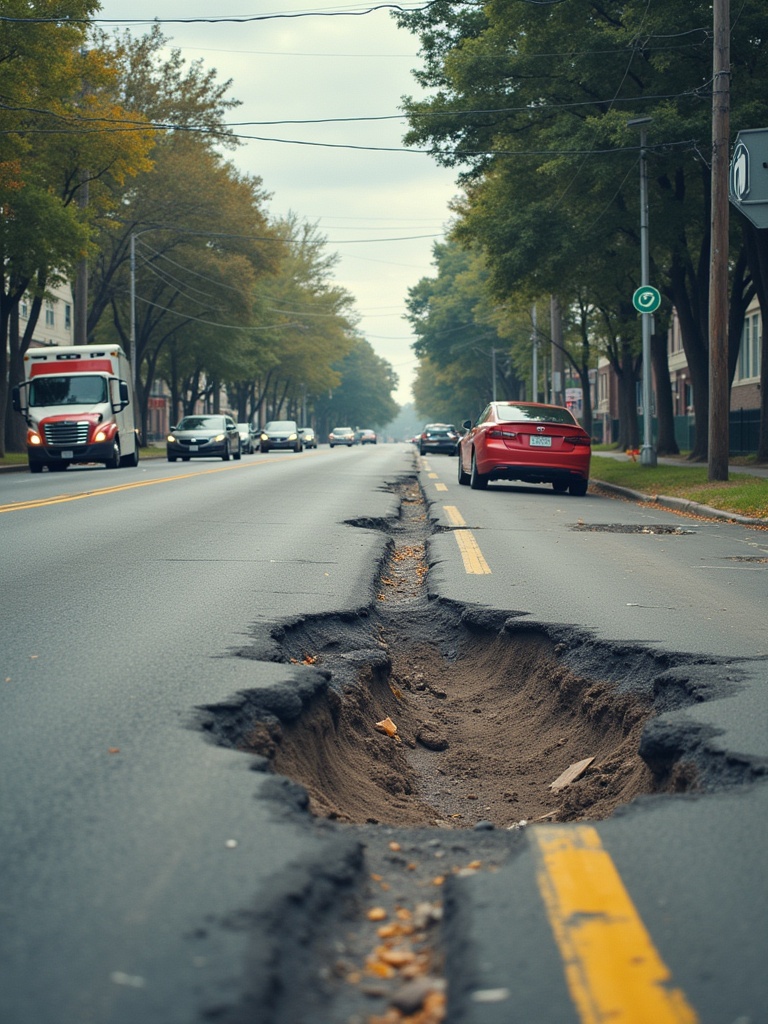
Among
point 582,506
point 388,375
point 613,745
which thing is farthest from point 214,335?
point 388,375

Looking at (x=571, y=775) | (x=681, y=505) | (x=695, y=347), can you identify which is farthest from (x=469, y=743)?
(x=695, y=347)

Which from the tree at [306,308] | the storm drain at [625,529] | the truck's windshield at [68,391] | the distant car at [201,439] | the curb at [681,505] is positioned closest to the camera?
the storm drain at [625,529]

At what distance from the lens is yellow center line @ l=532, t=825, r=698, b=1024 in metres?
2.31

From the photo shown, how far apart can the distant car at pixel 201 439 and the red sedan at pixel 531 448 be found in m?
19.1

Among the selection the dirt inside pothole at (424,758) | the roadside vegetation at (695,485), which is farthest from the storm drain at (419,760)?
the roadside vegetation at (695,485)

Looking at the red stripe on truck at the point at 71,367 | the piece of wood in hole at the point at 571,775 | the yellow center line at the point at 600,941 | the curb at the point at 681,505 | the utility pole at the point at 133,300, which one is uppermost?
the utility pole at the point at 133,300

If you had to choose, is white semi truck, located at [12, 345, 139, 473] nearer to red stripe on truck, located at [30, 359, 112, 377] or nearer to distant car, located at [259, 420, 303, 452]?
red stripe on truck, located at [30, 359, 112, 377]

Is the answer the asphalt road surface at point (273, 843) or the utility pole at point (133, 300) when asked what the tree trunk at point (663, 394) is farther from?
the asphalt road surface at point (273, 843)

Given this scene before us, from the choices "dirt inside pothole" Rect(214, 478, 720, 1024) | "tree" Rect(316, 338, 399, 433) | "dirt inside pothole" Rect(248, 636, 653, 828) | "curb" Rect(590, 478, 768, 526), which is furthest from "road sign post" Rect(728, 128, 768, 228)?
"tree" Rect(316, 338, 399, 433)

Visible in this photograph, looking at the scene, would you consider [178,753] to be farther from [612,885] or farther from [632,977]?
[632,977]

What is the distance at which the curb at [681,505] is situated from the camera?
600 inches

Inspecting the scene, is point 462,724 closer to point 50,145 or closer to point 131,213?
point 50,145

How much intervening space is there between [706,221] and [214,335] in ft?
104

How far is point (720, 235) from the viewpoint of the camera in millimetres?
19891
